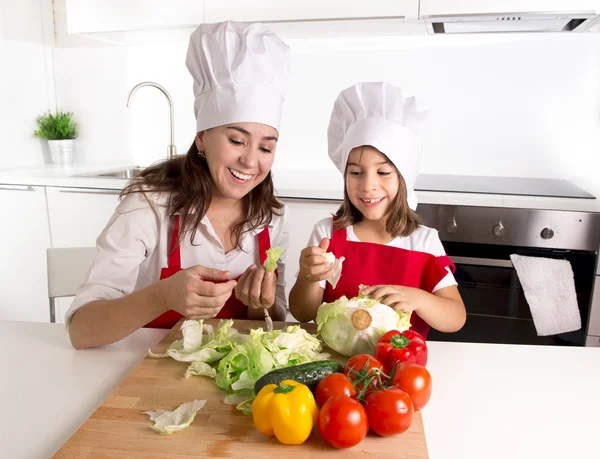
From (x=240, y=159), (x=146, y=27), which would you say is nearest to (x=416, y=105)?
(x=240, y=159)

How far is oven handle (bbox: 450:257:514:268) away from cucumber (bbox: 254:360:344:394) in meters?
1.39

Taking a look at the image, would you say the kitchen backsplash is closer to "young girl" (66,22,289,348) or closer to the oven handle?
the oven handle

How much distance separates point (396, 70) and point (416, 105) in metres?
1.37

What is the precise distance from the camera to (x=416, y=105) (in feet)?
4.50

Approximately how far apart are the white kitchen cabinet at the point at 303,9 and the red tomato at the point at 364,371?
70.0 inches

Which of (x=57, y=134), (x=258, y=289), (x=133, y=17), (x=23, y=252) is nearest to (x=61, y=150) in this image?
(x=57, y=134)

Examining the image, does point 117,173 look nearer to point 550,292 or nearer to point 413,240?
point 413,240

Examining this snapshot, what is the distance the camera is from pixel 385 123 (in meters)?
1.33

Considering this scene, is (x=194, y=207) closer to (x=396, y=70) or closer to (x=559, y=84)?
(x=396, y=70)

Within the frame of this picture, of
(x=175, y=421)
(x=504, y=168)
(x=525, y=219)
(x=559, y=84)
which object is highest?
(x=559, y=84)

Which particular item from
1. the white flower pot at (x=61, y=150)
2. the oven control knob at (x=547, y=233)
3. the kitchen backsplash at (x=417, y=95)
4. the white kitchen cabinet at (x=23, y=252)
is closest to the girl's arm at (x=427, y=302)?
the oven control knob at (x=547, y=233)

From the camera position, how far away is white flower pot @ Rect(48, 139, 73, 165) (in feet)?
9.36

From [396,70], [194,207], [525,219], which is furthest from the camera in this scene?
[396,70]

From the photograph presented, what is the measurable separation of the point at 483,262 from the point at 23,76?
2499 millimetres
